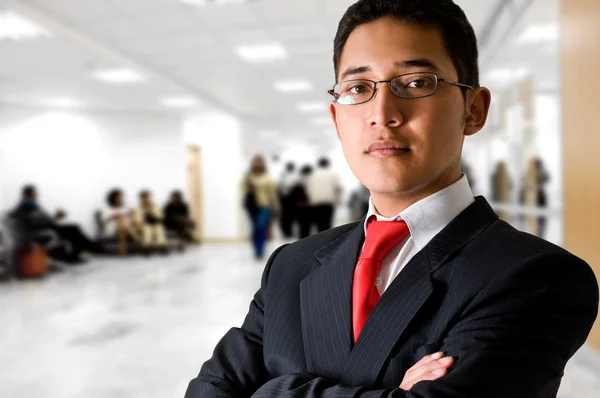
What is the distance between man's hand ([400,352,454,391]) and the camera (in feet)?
2.66

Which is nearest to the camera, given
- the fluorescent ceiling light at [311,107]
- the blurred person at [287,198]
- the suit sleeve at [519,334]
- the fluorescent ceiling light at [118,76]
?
the suit sleeve at [519,334]

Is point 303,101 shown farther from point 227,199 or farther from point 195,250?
point 195,250

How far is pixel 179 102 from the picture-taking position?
10320 mm

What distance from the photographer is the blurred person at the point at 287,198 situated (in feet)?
30.0

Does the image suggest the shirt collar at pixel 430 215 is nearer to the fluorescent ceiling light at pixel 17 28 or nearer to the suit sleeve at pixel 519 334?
the suit sleeve at pixel 519 334

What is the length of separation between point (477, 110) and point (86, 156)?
35.2 feet

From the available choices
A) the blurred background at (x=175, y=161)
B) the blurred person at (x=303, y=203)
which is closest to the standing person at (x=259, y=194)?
the blurred background at (x=175, y=161)

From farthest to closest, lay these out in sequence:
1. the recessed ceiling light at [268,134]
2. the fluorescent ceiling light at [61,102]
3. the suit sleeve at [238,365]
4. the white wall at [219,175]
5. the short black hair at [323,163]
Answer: the recessed ceiling light at [268,134] < the white wall at [219,175] < the fluorescent ceiling light at [61,102] < the short black hair at [323,163] < the suit sleeve at [238,365]

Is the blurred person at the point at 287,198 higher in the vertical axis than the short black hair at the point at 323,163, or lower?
lower

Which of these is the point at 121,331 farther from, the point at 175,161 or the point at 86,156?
the point at 175,161

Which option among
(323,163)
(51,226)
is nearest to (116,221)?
(51,226)

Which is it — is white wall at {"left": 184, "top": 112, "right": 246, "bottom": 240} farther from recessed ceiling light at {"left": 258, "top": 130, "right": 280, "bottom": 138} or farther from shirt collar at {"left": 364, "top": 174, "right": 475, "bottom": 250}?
shirt collar at {"left": 364, "top": 174, "right": 475, "bottom": 250}

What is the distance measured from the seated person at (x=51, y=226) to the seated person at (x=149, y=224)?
80cm

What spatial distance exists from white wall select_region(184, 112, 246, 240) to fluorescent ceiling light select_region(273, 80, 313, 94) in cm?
278
